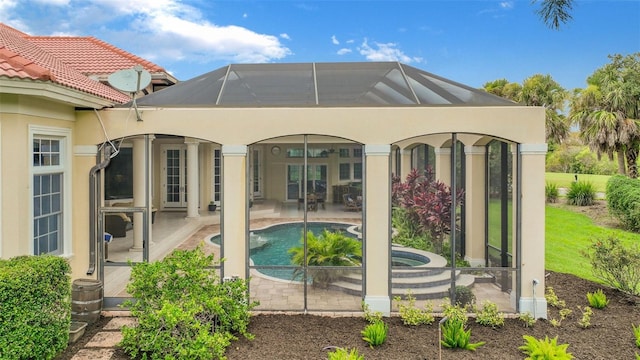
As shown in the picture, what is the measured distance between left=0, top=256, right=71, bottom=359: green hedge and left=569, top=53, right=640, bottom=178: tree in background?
24.3 m

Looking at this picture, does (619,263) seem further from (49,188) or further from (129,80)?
(49,188)

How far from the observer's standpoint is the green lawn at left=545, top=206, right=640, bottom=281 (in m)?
13.2

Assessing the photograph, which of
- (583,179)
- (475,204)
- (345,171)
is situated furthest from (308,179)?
(583,179)

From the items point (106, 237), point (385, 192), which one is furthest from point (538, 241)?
point (106, 237)

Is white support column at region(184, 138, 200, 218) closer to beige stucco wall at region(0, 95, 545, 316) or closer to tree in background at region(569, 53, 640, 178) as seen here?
beige stucco wall at region(0, 95, 545, 316)

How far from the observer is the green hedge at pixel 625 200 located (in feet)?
61.6

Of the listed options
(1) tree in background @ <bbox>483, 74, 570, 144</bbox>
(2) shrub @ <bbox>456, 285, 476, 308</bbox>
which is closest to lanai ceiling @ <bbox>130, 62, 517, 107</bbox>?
(2) shrub @ <bbox>456, 285, 476, 308</bbox>

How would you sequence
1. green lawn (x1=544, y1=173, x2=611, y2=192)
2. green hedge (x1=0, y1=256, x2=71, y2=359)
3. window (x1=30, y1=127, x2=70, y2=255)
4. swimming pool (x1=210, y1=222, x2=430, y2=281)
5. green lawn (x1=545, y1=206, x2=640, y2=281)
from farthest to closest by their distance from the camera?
green lawn (x1=544, y1=173, x2=611, y2=192)
green lawn (x1=545, y1=206, x2=640, y2=281)
swimming pool (x1=210, y1=222, x2=430, y2=281)
window (x1=30, y1=127, x2=70, y2=255)
green hedge (x1=0, y1=256, x2=71, y2=359)

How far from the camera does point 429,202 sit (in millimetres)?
8750

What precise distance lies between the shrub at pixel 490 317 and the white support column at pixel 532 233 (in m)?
0.81

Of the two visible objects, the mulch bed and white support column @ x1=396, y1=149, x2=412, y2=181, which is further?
white support column @ x1=396, y1=149, x2=412, y2=181

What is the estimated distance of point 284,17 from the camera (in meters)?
26.9

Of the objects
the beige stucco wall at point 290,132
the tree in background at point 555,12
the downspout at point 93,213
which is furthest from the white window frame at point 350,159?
the downspout at point 93,213

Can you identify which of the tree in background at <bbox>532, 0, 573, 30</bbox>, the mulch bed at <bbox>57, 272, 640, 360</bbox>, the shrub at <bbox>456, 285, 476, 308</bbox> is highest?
the tree in background at <bbox>532, 0, 573, 30</bbox>
